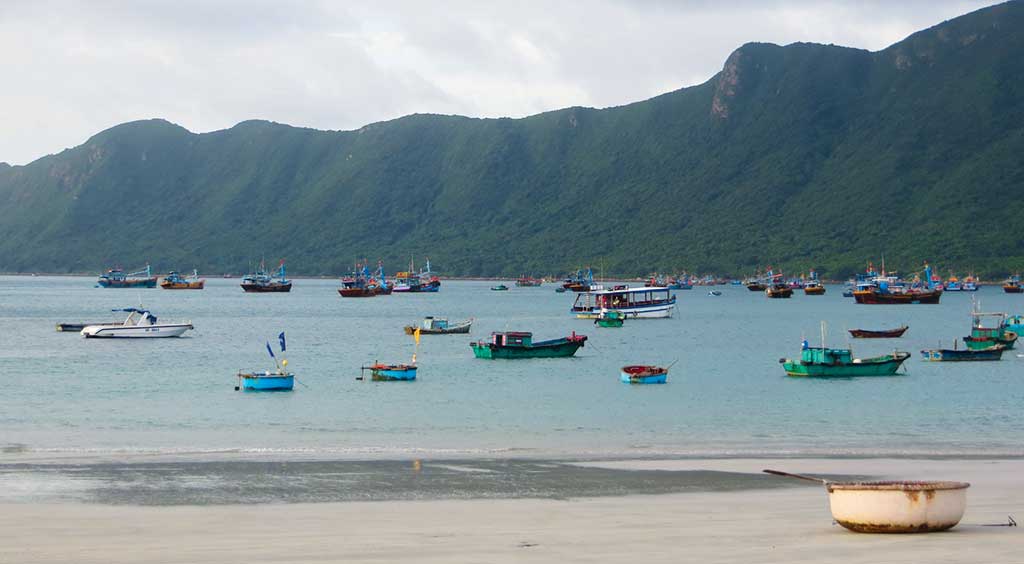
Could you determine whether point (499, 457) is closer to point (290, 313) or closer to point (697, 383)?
point (697, 383)

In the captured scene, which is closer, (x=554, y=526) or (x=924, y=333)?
(x=554, y=526)

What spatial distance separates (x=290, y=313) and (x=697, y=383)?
9900cm

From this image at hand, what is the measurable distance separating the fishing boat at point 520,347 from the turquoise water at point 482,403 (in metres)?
1.12

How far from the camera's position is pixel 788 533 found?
22.2 m

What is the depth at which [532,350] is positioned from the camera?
257 feet

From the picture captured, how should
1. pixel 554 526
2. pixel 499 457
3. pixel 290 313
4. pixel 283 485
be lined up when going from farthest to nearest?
pixel 290 313, pixel 499 457, pixel 283 485, pixel 554 526

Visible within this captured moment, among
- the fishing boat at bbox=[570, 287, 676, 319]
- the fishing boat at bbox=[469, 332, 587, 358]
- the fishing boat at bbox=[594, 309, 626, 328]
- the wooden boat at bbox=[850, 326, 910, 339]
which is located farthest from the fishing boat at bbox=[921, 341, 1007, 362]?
the fishing boat at bbox=[570, 287, 676, 319]

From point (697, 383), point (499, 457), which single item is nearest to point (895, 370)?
point (697, 383)

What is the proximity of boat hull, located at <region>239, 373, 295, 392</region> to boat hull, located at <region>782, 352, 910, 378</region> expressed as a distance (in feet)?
83.9

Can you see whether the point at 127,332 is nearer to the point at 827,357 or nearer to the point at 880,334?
the point at 827,357

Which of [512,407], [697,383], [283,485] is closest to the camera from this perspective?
[283,485]

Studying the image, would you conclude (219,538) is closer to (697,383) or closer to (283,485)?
(283,485)

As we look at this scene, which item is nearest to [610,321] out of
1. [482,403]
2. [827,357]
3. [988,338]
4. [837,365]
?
[988,338]

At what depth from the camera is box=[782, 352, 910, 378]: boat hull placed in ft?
206
